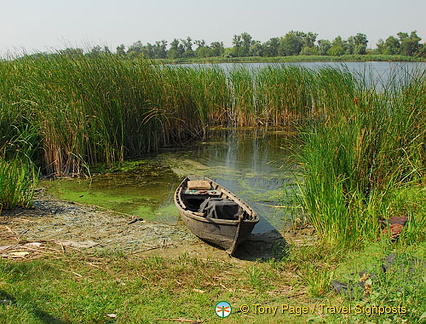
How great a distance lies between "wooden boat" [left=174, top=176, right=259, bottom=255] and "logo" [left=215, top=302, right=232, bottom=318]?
135 cm

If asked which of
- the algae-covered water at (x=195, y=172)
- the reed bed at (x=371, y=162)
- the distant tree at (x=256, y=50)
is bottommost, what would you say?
the algae-covered water at (x=195, y=172)

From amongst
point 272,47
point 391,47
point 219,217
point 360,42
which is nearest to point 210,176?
point 219,217

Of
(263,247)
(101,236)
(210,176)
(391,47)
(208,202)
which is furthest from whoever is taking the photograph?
(391,47)

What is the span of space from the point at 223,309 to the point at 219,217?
195cm

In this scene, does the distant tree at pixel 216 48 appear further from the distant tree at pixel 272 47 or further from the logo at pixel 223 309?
the logo at pixel 223 309

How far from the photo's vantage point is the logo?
3748mm

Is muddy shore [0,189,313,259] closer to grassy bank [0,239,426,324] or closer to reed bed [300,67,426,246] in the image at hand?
grassy bank [0,239,426,324]

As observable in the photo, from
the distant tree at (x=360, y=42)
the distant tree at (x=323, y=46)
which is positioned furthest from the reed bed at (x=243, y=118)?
the distant tree at (x=323, y=46)

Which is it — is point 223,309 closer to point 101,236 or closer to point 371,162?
point 101,236

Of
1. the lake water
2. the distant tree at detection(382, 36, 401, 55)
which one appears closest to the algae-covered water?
the lake water

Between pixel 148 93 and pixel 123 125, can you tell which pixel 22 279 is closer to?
pixel 123 125

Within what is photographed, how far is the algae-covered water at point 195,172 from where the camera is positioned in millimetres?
7090

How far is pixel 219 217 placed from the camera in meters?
5.70

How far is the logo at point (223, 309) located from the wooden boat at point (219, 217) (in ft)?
4.42
